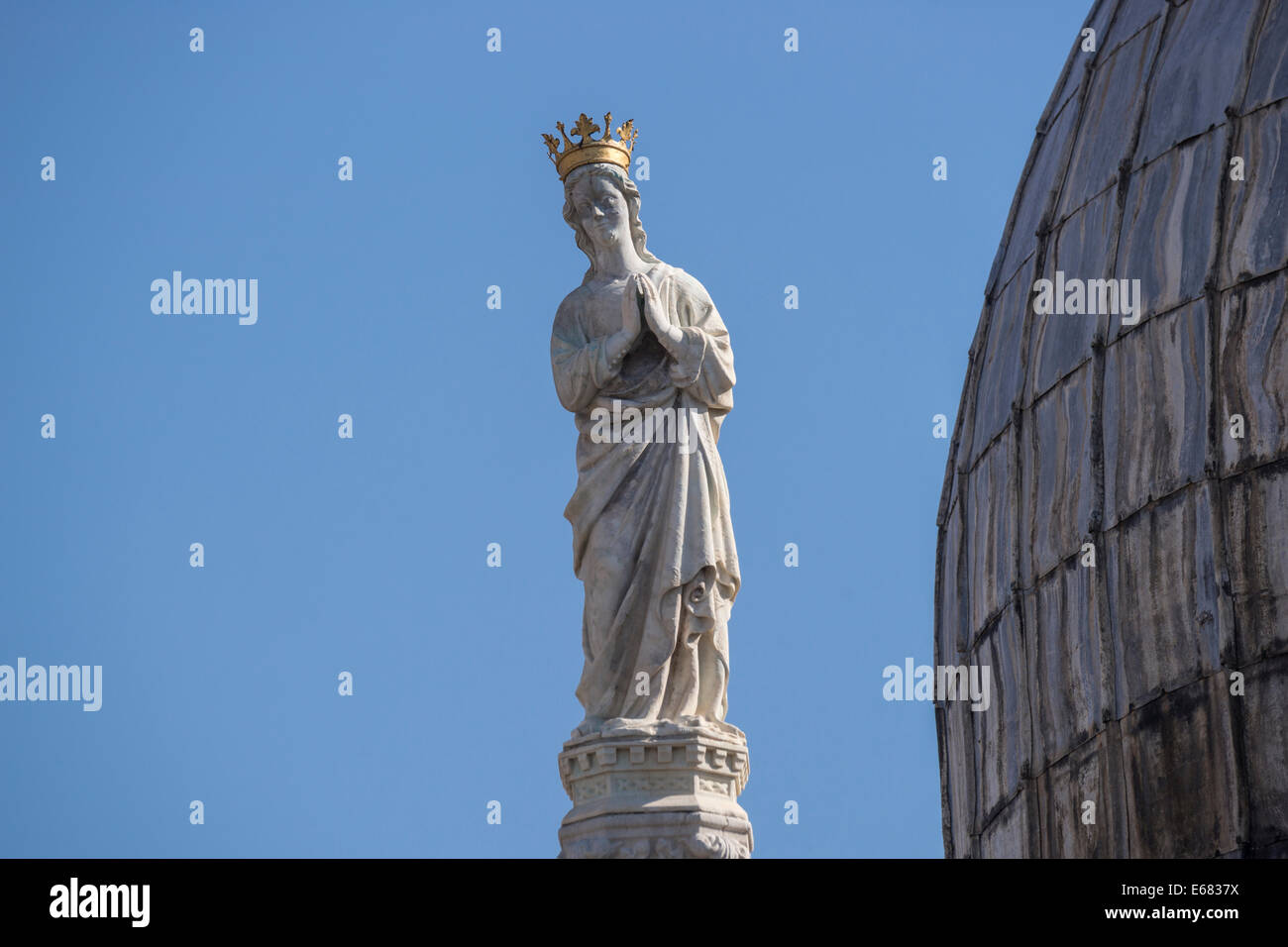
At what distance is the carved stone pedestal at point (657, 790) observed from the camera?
1848 centimetres

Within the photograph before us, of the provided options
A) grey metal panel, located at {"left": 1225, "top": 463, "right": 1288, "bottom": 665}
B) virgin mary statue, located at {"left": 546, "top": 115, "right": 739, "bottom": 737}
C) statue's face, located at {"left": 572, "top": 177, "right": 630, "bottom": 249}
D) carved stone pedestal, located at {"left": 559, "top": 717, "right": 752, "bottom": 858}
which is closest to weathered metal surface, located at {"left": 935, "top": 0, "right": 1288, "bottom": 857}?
grey metal panel, located at {"left": 1225, "top": 463, "right": 1288, "bottom": 665}

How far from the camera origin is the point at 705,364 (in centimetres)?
2020

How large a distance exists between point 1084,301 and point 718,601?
11521 mm

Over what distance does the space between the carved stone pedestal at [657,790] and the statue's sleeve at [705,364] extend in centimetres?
267

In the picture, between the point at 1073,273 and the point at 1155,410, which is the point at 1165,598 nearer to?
the point at 1155,410

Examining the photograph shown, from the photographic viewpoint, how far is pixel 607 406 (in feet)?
66.3

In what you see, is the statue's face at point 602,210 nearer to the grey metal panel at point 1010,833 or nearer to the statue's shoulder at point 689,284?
the statue's shoulder at point 689,284

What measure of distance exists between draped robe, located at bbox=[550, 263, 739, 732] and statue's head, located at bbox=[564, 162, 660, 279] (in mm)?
426

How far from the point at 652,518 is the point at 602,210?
2692 mm

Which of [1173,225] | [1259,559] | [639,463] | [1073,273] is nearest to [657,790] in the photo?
[639,463]

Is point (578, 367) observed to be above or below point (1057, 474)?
below

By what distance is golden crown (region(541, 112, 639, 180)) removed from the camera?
2089cm
